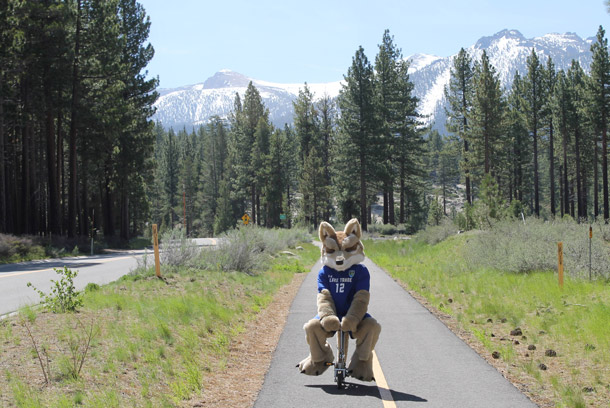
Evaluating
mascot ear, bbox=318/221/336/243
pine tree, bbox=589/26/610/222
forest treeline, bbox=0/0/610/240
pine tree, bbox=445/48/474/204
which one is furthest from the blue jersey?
pine tree, bbox=445/48/474/204

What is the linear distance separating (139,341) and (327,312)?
Answer: 9.36 ft

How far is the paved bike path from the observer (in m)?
5.82

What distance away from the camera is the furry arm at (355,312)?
19.9 feet

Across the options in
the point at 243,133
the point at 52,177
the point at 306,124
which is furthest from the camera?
the point at 243,133

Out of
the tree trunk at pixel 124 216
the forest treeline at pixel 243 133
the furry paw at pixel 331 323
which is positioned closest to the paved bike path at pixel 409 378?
the furry paw at pixel 331 323

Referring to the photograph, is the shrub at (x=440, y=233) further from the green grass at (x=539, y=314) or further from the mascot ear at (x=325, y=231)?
the mascot ear at (x=325, y=231)

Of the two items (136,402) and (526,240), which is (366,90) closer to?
(526,240)

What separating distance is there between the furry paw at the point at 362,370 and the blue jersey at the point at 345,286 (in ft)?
1.78

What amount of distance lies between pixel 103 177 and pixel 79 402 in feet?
131

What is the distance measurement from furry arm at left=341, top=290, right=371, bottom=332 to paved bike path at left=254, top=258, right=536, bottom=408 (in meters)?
0.79

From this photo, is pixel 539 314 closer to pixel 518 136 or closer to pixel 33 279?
pixel 33 279

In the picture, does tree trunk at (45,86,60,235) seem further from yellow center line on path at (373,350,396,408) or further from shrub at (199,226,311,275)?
yellow center line on path at (373,350,396,408)

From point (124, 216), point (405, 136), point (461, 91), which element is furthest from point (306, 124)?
point (124, 216)

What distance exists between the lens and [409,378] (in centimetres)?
676
